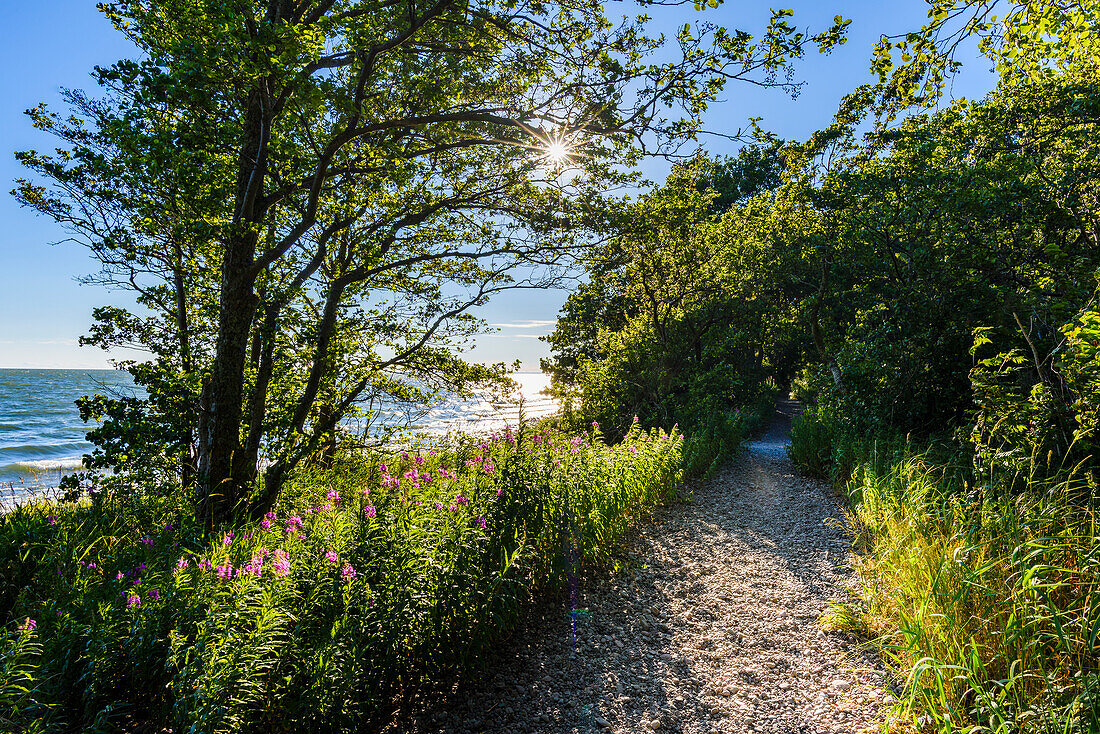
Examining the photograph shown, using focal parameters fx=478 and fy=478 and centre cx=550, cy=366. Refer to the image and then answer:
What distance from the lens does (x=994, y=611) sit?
247cm

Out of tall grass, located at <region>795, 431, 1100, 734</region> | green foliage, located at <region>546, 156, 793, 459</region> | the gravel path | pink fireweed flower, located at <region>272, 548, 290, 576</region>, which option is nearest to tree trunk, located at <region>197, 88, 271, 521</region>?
pink fireweed flower, located at <region>272, 548, 290, 576</region>

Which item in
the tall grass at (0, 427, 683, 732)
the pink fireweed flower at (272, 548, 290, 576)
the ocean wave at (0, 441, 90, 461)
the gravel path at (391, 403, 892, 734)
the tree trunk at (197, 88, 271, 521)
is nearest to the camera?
the tall grass at (0, 427, 683, 732)

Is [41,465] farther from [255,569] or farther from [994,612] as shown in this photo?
[994,612]

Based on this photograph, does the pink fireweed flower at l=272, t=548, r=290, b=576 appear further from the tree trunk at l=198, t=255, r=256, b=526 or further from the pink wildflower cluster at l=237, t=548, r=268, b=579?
the tree trunk at l=198, t=255, r=256, b=526

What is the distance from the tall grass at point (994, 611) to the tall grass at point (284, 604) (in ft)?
7.37

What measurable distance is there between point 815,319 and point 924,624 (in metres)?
11.2

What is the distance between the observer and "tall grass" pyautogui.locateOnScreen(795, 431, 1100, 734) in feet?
6.59

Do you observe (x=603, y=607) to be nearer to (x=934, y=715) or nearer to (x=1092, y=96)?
(x=934, y=715)

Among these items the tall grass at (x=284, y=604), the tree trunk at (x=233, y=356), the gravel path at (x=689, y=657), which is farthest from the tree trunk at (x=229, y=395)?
the gravel path at (x=689, y=657)

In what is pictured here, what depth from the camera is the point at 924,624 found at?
262 cm

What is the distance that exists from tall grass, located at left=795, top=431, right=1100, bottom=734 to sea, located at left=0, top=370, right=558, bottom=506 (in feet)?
10.1

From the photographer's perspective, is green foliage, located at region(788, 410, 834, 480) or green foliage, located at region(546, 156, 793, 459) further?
green foliage, located at region(546, 156, 793, 459)

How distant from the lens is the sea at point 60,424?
6797 millimetres

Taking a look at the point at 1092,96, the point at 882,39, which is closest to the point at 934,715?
the point at 882,39
